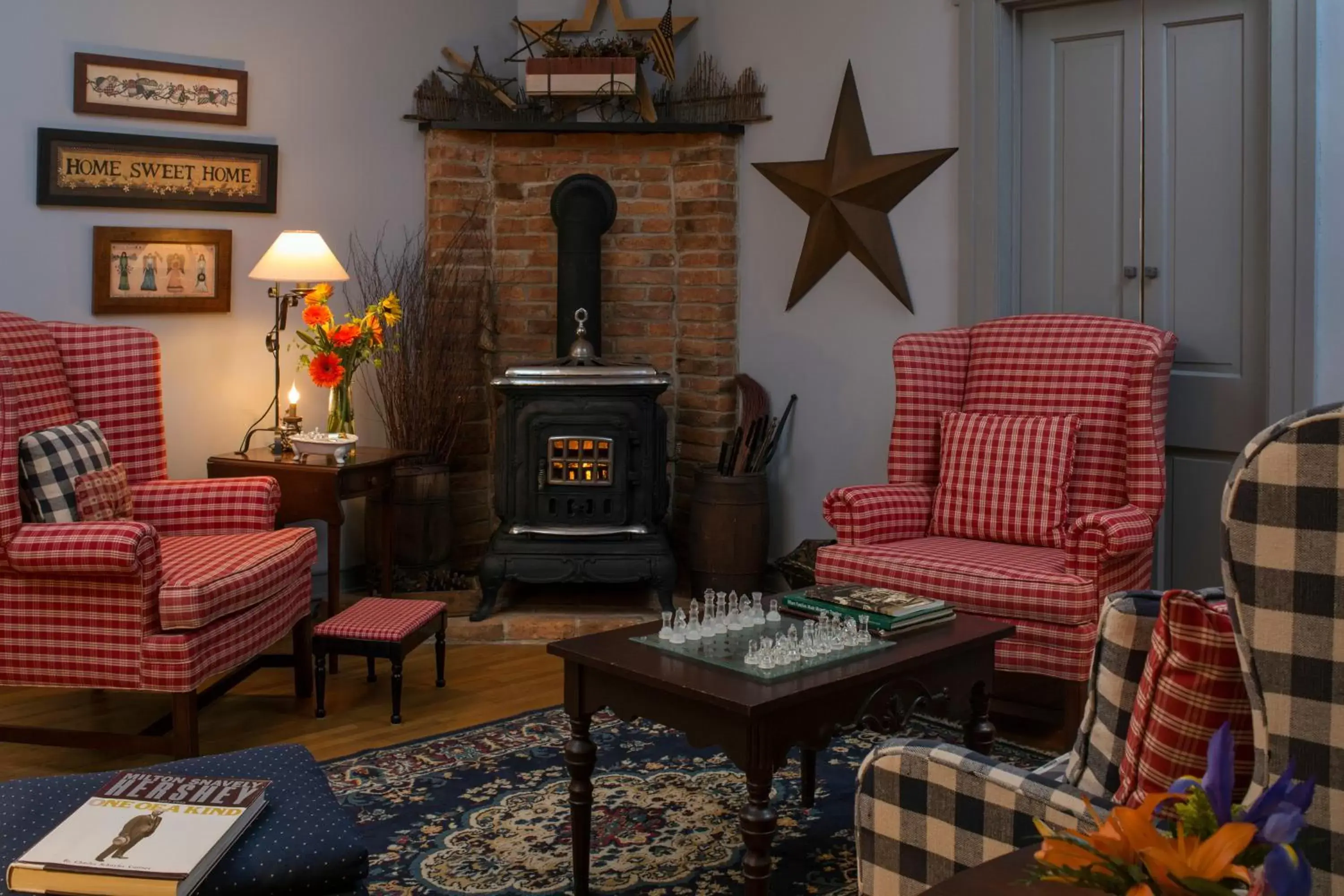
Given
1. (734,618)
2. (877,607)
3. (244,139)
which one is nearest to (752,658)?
(734,618)

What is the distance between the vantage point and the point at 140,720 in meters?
A: 3.88

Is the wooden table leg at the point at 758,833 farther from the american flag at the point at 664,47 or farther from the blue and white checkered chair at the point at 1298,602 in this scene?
the american flag at the point at 664,47

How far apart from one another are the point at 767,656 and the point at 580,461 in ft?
7.63

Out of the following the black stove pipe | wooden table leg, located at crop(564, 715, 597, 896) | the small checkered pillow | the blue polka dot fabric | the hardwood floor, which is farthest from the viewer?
the black stove pipe

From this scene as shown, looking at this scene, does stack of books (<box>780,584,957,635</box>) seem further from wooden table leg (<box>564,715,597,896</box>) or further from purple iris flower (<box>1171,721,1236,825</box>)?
purple iris flower (<box>1171,721,1236,825</box>)

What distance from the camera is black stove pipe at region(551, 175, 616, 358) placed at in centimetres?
528

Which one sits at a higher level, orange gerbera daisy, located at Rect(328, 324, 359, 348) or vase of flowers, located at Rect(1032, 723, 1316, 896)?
orange gerbera daisy, located at Rect(328, 324, 359, 348)

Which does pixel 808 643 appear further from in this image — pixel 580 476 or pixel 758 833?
pixel 580 476

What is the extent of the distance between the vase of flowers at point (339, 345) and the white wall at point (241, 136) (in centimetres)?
40

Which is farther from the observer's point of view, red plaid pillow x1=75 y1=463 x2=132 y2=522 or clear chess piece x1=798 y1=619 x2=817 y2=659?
red plaid pillow x1=75 y1=463 x2=132 y2=522

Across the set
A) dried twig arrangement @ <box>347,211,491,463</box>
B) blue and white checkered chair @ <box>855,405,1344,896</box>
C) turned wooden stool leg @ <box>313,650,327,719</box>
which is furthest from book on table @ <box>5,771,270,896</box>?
dried twig arrangement @ <box>347,211,491,463</box>

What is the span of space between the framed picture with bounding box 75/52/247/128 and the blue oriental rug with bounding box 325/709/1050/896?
2.47m

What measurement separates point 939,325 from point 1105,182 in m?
0.76

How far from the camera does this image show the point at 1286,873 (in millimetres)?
784
